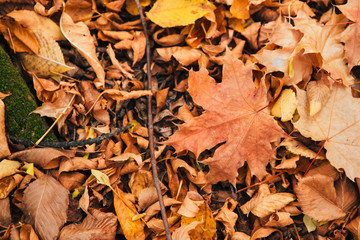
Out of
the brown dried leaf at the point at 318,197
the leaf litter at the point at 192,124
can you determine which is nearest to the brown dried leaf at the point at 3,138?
the leaf litter at the point at 192,124

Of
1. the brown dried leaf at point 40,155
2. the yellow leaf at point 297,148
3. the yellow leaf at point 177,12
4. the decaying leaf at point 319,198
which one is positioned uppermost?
the yellow leaf at point 177,12

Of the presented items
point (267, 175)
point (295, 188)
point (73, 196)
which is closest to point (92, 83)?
point (73, 196)

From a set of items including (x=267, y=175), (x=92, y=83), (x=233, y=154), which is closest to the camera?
(x=233, y=154)

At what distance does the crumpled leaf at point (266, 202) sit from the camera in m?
1.44

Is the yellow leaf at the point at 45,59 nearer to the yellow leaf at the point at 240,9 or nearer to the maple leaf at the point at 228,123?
the maple leaf at the point at 228,123

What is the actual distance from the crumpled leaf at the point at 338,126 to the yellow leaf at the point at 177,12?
30.8 inches

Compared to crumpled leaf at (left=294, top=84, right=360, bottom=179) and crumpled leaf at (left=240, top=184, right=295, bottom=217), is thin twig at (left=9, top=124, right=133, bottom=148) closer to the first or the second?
crumpled leaf at (left=240, top=184, right=295, bottom=217)

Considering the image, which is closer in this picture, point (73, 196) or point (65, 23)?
point (73, 196)

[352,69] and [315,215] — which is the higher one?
[352,69]

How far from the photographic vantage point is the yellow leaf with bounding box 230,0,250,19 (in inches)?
63.2

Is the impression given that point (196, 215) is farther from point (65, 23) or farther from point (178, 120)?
point (65, 23)

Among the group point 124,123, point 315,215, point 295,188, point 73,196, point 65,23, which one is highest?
point 65,23

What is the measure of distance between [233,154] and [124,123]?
71 cm

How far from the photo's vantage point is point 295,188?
1450 mm
